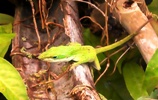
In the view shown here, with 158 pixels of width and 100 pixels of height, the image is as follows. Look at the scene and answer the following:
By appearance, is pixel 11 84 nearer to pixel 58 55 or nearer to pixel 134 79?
pixel 58 55

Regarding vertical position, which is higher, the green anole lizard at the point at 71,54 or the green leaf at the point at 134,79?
the green anole lizard at the point at 71,54

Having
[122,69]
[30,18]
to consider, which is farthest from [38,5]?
[122,69]

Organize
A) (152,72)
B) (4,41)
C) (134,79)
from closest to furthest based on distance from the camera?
(152,72), (4,41), (134,79)

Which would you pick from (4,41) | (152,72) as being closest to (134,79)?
(152,72)

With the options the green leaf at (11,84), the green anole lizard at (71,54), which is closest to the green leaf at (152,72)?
the green anole lizard at (71,54)

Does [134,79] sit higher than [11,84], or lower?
lower

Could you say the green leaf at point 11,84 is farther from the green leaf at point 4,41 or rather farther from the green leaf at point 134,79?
the green leaf at point 134,79

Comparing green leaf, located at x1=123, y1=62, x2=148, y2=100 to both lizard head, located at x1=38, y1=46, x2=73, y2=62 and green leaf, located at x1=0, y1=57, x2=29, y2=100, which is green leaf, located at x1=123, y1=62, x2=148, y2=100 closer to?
lizard head, located at x1=38, y1=46, x2=73, y2=62
